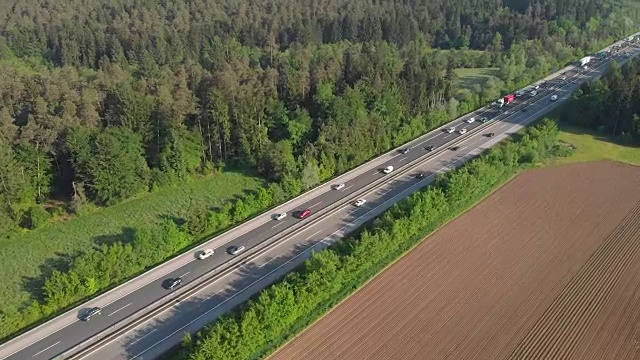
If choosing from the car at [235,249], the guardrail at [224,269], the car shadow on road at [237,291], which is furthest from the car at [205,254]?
the car shadow on road at [237,291]

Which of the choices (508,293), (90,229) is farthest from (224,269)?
(508,293)

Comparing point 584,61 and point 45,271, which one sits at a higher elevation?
point 584,61

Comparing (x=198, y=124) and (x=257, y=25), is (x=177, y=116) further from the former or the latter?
(x=257, y=25)

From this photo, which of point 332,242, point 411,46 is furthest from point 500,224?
point 411,46

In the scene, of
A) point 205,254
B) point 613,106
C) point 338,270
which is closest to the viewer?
point 338,270

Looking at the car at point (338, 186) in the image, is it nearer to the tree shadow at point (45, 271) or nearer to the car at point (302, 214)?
the car at point (302, 214)

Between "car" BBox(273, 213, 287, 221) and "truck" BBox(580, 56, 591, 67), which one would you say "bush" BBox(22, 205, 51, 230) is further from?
"truck" BBox(580, 56, 591, 67)
